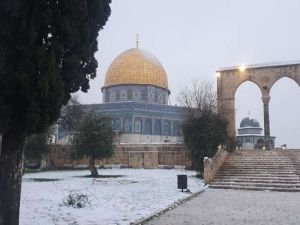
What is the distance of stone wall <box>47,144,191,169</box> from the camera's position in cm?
3044

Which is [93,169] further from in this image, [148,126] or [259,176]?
[148,126]

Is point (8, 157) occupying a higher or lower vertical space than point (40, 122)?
lower

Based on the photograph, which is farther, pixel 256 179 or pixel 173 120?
pixel 173 120

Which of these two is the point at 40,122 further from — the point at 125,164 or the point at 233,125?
the point at 125,164

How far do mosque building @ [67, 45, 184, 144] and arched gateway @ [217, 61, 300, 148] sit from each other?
1201 cm

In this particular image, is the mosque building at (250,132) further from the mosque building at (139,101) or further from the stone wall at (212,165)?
the stone wall at (212,165)

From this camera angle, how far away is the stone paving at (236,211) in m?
8.37

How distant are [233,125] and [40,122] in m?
23.6

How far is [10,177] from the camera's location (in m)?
6.14

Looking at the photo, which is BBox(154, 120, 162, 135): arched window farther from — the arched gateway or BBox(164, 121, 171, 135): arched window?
the arched gateway

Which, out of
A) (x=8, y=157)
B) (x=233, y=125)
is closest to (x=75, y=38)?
(x=8, y=157)

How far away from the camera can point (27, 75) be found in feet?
19.4

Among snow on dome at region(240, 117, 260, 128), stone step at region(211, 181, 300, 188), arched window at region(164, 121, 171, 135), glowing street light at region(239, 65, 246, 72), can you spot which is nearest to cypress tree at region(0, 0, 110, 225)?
stone step at region(211, 181, 300, 188)

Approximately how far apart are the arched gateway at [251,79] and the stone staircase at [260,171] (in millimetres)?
6167
